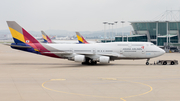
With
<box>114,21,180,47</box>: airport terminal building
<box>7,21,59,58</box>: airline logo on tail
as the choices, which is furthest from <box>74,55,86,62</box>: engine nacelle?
<box>114,21,180,47</box>: airport terminal building

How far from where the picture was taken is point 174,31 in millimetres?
104188

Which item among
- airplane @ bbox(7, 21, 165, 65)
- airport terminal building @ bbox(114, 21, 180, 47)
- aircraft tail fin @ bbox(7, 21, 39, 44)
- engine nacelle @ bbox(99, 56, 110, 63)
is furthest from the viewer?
airport terminal building @ bbox(114, 21, 180, 47)

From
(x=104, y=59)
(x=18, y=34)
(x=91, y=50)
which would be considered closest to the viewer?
(x=104, y=59)

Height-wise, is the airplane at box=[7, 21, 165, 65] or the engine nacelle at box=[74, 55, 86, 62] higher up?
the airplane at box=[7, 21, 165, 65]

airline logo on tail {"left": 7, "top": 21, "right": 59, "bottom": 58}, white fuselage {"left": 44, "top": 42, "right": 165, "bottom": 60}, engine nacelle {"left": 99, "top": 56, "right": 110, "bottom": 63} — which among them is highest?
airline logo on tail {"left": 7, "top": 21, "right": 59, "bottom": 58}

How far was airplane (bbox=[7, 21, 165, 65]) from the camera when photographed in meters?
40.5

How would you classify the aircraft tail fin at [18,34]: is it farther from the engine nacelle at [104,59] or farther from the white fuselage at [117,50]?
the engine nacelle at [104,59]

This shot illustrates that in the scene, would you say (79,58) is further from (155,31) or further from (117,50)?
(155,31)

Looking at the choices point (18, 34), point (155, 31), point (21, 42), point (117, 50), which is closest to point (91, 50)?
point (117, 50)

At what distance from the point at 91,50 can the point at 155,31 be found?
7501 centimetres

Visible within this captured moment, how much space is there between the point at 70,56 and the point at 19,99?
24.3m

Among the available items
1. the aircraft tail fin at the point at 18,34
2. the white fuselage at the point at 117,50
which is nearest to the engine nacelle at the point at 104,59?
the white fuselage at the point at 117,50

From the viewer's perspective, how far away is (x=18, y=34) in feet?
136

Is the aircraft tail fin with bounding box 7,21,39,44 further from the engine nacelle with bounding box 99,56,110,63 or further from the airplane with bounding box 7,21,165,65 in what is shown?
the engine nacelle with bounding box 99,56,110,63
